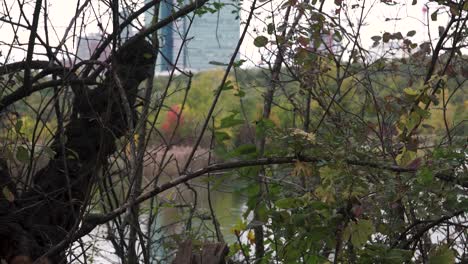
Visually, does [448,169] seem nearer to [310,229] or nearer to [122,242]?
[310,229]

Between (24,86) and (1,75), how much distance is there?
0.09 m

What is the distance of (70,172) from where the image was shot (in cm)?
268

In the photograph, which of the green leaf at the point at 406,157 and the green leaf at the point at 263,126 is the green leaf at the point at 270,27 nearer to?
the green leaf at the point at 263,126

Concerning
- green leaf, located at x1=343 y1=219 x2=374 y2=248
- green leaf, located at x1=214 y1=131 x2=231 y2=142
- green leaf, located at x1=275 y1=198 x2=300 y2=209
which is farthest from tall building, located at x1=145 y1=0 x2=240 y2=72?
green leaf, located at x1=343 y1=219 x2=374 y2=248

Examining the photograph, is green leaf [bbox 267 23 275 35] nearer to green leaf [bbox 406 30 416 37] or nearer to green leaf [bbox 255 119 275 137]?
green leaf [bbox 255 119 275 137]

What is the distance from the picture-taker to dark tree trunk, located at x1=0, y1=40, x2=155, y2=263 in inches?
97.7

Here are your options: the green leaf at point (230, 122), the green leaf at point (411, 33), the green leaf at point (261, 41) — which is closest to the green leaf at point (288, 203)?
the green leaf at point (230, 122)

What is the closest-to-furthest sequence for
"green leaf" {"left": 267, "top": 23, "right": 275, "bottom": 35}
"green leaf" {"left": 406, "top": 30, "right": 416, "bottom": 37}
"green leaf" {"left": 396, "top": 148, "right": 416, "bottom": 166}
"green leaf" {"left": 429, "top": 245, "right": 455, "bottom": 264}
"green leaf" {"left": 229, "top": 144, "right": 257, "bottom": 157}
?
"green leaf" {"left": 429, "top": 245, "right": 455, "bottom": 264}, "green leaf" {"left": 396, "top": 148, "right": 416, "bottom": 166}, "green leaf" {"left": 229, "top": 144, "right": 257, "bottom": 157}, "green leaf" {"left": 267, "top": 23, "right": 275, "bottom": 35}, "green leaf" {"left": 406, "top": 30, "right": 416, "bottom": 37}

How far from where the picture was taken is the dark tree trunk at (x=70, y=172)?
2.48 m

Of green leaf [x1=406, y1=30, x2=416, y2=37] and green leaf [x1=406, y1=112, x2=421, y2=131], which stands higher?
green leaf [x1=406, y1=30, x2=416, y2=37]

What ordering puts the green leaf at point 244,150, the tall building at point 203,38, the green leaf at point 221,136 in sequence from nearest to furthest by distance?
the green leaf at point 244,150 → the green leaf at point 221,136 → the tall building at point 203,38

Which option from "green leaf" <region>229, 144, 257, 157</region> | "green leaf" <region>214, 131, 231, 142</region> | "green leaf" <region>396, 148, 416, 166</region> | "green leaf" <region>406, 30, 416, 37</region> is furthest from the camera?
"green leaf" <region>406, 30, 416, 37</region>

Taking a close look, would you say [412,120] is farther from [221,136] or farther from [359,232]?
[221,136]

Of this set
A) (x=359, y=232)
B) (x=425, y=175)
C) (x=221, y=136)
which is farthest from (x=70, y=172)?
(x=425, y=175)
